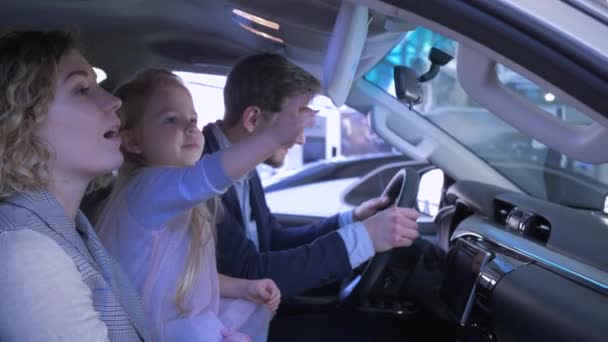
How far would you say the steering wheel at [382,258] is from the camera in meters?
2.30

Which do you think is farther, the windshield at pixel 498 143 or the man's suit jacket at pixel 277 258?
the windshield at pixel 498 143

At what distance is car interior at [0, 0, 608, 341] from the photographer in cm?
91

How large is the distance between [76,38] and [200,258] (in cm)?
61

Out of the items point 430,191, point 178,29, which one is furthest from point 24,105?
point 430,191

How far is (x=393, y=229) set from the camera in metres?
1.92

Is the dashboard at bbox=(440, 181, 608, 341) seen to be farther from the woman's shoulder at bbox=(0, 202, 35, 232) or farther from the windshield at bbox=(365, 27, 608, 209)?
the woman's shoulder at bbox=(0, 202, 35, 232)

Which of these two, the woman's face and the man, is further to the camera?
the man

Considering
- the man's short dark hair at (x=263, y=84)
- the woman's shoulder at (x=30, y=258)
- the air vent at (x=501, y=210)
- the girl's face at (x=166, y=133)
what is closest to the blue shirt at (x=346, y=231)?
the man's short dark hair at (x=263, y=84)

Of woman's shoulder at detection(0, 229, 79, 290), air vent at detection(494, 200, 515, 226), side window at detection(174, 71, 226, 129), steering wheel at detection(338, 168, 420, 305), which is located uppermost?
woman's shoulder at detection(0, 229, 79, 290)

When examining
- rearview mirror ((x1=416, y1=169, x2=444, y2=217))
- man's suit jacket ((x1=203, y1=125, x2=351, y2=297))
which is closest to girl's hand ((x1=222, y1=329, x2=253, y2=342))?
man's suit jacket ((x1=203, y1=125, x2=351, y2=297))

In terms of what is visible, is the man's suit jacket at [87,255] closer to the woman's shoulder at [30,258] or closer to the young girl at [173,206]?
the woman's shoulder at [30,258]

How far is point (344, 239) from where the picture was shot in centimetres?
199

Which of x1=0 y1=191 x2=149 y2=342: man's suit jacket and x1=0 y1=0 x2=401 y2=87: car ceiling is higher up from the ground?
x1=0 y1=0 x2=401 y2=87: car ceiling

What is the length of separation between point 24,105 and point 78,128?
0.11 m
